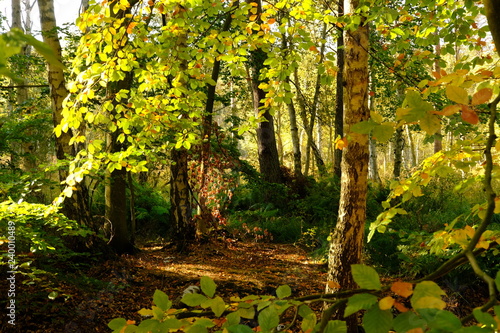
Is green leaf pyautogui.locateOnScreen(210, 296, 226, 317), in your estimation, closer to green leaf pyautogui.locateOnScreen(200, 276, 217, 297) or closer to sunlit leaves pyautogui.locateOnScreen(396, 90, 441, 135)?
green leaf pyautogui.locateOnScreen(200, 276, 217, 297)

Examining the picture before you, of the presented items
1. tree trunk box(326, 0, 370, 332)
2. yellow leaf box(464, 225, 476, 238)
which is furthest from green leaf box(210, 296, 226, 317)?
tree trunk box(326, 0, 370, 332)

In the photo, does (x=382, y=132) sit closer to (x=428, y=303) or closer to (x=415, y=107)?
(x=415, y=107)

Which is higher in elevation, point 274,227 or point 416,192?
point 416,192

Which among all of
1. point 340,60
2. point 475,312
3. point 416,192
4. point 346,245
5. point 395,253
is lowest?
point 395,253

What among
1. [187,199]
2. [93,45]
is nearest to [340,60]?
[187,199]

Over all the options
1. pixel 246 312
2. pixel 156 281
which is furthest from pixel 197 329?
pixel 156 281

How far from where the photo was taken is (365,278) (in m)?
0.73

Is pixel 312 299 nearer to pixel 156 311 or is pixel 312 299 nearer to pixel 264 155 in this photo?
pixel 156 311

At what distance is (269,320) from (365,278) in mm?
238

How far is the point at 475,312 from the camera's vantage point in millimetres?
612

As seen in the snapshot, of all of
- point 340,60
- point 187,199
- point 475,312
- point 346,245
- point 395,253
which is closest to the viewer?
point 475,312

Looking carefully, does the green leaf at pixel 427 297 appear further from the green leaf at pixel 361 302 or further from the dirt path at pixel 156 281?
the dirt path at pixel 156 281

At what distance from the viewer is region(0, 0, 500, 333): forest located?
0.91 m

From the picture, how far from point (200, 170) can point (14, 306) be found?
363 centimetres
